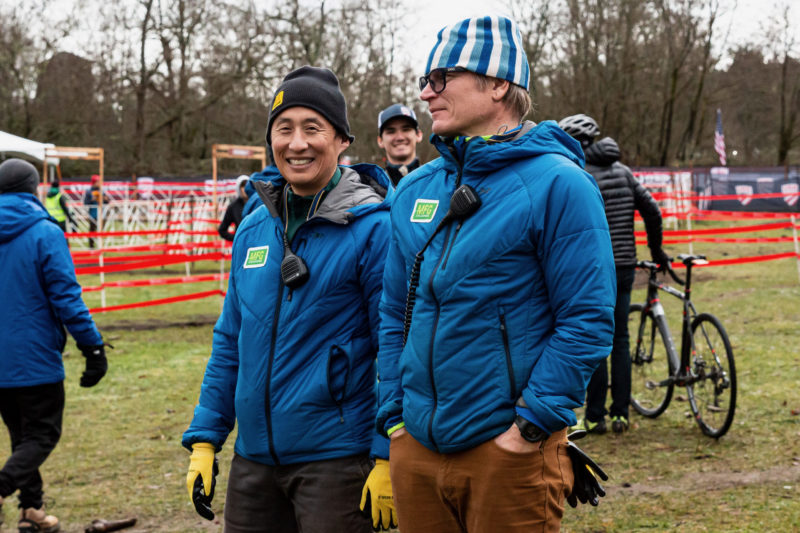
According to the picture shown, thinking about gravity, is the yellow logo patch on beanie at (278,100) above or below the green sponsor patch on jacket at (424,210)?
above

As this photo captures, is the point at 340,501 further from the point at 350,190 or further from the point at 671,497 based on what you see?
the point at 671,497

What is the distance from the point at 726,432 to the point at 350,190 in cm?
417

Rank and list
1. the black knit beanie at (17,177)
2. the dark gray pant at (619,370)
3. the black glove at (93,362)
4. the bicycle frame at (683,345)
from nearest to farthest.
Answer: the black glove at (93,362) → the black knit beanie at (17,177) → the dark gray pant at (619,370) → the bicycle frame at (683,345)

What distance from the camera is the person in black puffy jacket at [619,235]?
19.3ft

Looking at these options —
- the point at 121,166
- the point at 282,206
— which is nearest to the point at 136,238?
the point at 121,166

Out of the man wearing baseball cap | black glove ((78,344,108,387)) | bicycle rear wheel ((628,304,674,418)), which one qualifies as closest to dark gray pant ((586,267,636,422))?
bicycle rear wheel ((628,304,674,418))

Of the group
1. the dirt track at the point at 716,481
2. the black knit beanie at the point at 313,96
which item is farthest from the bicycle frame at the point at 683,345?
the black knit beanie at the point at 313,96

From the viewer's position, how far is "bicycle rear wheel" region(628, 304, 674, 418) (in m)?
6.51

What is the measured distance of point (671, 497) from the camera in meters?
4.93

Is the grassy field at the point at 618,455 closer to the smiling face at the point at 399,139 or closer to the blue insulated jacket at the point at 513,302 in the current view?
the smiling face at the point at 399,139

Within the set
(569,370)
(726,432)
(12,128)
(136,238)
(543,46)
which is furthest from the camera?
(12,128)

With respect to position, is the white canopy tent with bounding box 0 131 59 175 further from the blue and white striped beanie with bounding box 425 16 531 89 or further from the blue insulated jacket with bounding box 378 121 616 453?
the blue insulated jacket with bounding box 378 121 616 453

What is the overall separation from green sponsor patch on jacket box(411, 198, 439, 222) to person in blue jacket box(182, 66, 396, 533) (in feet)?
1.20

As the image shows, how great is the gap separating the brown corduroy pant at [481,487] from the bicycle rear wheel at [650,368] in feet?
14.2
